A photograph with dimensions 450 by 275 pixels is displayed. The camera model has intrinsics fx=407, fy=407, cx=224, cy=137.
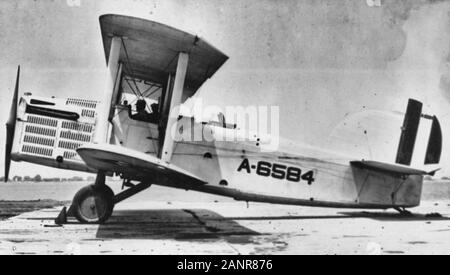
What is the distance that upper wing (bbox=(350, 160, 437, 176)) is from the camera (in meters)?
7.25

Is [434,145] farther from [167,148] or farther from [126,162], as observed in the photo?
[126,162]

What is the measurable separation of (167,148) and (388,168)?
4.30 metres

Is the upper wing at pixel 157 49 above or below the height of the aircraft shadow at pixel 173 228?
above

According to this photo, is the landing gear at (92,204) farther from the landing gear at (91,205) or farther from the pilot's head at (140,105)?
the pilot's head at (140,105)

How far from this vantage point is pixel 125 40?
6.14 meters

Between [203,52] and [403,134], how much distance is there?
14.3 ft

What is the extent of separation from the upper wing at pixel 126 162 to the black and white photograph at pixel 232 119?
41 millimetres

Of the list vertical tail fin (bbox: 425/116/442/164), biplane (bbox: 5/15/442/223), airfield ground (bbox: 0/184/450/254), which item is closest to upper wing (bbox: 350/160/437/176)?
biplane (bbox: 5/15/442/223)

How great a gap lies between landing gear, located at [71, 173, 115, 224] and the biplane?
2 centimetres

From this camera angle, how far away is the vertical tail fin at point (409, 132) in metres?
7.85

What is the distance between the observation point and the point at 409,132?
7945 mm

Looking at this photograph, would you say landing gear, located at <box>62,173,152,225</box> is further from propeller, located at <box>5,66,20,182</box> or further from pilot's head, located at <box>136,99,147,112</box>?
pilot's head, located at <box>136,99,147,112</box>

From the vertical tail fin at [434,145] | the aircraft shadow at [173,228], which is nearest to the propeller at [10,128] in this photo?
the aircraft shadow at [173,228]
